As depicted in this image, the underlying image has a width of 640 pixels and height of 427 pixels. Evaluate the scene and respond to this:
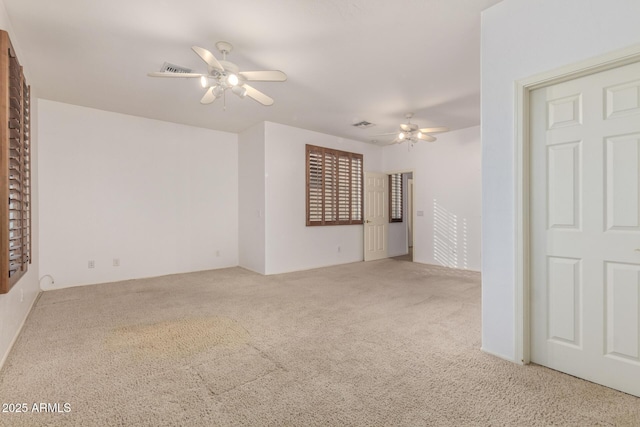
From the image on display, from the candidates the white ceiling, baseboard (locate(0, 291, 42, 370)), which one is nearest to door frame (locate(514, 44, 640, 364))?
the white ceiling

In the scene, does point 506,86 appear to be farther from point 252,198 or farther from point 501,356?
point 252,198

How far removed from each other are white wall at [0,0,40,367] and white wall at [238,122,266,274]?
3033 mm

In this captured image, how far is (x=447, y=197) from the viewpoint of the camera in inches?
247

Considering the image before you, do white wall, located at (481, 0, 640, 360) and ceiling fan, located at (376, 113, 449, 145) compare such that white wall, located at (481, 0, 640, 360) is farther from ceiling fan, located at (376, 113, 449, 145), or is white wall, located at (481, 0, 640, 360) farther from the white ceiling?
ceiling fan, located at (376, 113, 449, 145)

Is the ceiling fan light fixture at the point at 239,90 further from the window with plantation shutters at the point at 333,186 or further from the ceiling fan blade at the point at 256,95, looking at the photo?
the window with plantation shutters at the point at 333,186

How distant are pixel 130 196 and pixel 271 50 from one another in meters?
3.61

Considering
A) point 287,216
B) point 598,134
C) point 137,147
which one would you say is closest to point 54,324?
point 137,147

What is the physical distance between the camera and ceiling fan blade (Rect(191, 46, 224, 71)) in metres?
2.48

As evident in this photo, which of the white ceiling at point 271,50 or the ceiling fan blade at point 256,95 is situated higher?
the white ceiling at point 271,50

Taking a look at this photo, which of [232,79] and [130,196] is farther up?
[232,79]

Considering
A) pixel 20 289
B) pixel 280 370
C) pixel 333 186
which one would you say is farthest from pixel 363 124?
pixel 20 289

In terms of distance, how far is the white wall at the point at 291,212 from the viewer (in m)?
5.57

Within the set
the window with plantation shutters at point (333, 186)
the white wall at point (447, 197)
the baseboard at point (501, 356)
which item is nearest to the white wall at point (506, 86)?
the baseboard at point (501, 356)

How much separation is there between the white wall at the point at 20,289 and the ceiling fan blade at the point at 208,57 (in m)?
1.44
